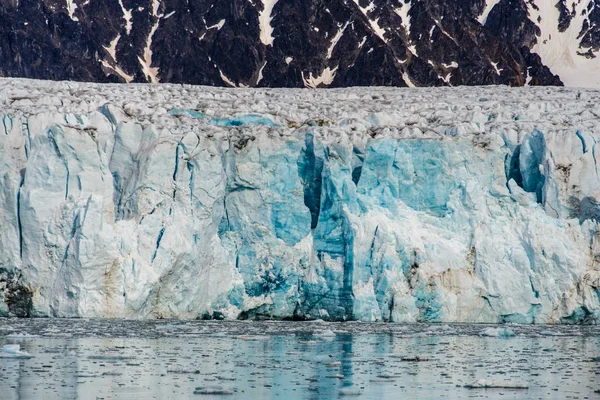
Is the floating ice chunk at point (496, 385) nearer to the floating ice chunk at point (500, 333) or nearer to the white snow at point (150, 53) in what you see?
the floating ice chunk at point (500, 333)

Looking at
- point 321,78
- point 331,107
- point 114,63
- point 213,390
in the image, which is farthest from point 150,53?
point 213,390

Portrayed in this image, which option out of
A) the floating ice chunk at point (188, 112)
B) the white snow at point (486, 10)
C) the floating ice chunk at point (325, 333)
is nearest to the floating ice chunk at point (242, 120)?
the floating ice chunk at point (188, 112)

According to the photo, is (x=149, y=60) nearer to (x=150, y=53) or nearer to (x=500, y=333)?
(x=150, y=53)

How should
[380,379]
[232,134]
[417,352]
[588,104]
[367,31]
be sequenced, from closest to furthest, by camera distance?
[380,379], [417,352], [232,134], [588,104], [367,31]

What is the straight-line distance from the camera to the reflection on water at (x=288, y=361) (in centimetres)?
1311

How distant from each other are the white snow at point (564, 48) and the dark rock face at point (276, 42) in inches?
30.7

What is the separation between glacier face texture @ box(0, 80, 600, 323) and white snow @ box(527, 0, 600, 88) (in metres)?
34.6

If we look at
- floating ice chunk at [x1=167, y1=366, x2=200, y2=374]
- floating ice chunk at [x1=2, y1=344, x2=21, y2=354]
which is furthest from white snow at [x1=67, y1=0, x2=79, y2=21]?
floating ice chunk at [x1=167, y1=366, x2=200, y2=374]

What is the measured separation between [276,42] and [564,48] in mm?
16352

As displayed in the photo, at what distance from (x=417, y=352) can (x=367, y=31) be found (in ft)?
138

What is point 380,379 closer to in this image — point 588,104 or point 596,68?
point 588,104

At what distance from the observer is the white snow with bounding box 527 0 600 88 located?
5920 centimetres

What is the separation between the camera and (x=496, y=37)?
6138 cm

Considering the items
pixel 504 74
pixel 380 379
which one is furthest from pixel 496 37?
pixel 380 379
